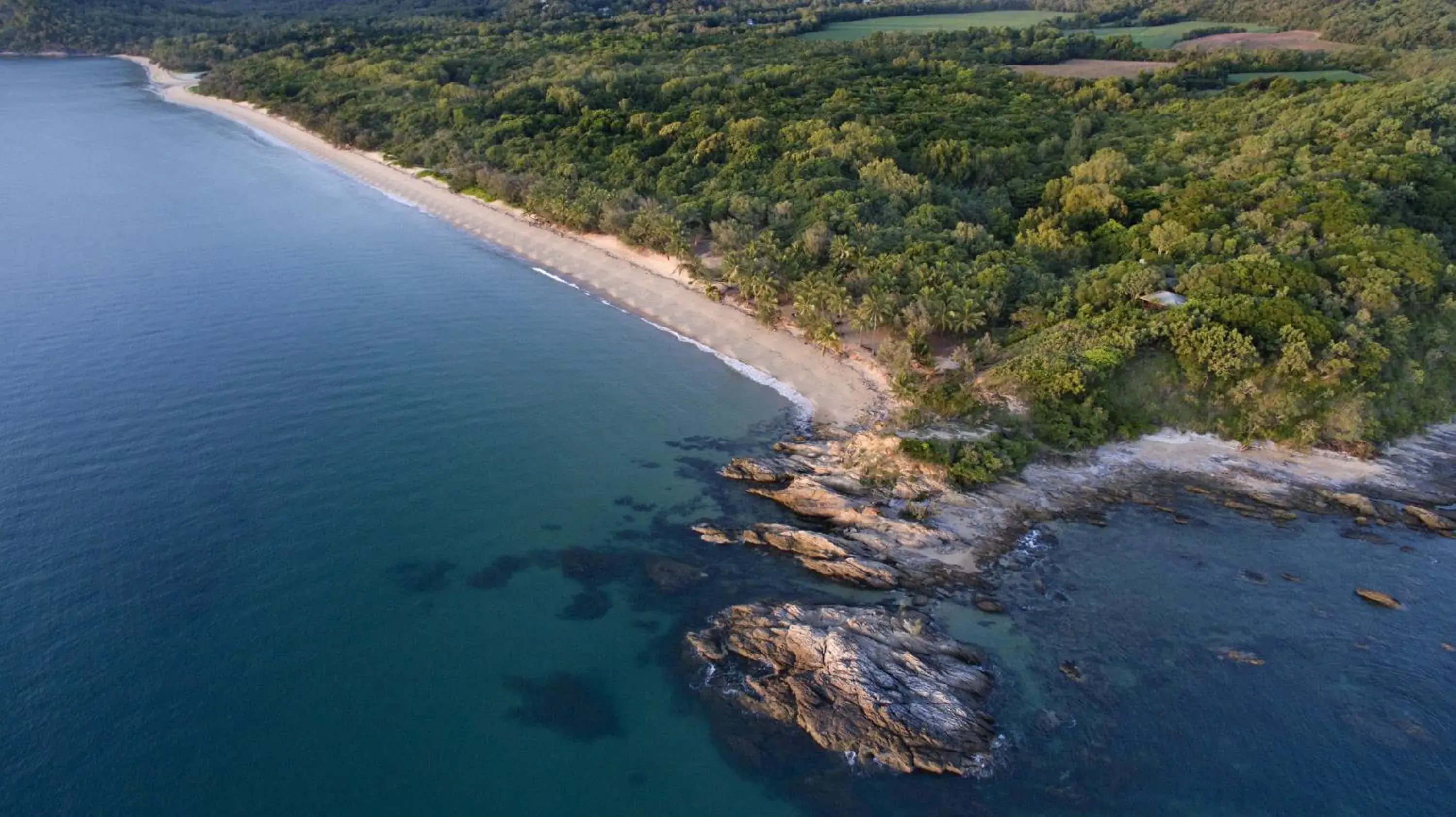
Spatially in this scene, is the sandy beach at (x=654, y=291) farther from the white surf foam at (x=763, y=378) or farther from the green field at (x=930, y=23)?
the green field at (x=930, y=23)

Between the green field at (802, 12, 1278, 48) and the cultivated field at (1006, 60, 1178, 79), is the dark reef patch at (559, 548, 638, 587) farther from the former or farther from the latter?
the green field at (802, 12, 1278, 48)

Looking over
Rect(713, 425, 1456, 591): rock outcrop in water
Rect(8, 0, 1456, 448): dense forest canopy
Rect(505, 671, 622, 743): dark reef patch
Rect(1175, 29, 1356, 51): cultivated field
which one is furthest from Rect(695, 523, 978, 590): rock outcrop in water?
Rect(1175, 29, 1356, 51): cultivated field

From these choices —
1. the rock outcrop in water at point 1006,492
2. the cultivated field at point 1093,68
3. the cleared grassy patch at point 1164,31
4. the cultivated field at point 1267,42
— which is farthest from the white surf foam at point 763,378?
the cleared grassy patch at point 1164,31

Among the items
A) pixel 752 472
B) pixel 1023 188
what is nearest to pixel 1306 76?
pixel 1023 188

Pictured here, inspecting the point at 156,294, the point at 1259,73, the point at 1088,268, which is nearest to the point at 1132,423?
the point at 1088,268

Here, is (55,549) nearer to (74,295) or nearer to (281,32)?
A: (74,295)

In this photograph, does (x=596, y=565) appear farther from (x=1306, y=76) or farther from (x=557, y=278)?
(x=1306, y=76)
